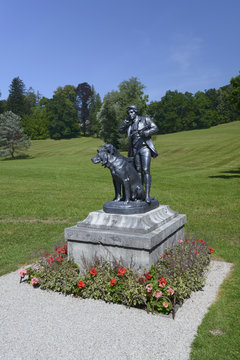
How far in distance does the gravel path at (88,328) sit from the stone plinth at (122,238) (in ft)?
3.09

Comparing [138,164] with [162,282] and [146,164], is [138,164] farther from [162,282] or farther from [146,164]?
[162,282]

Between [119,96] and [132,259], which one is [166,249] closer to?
[132,259]

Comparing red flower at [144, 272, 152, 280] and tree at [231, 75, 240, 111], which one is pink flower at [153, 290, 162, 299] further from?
tree at [231, 75, 240, 111]

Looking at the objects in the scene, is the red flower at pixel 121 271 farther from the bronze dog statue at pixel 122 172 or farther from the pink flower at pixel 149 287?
the bronze dog statue at pixel 122 172

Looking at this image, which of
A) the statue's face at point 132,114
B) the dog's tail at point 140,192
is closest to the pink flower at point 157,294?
the dog's tail at point 140,192

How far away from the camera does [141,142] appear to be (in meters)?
7.23

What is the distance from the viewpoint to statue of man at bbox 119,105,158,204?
718 centimetres

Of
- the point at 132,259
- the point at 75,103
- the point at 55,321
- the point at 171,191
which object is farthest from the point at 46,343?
the point at 75,103

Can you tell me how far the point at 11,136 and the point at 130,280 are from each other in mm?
50086

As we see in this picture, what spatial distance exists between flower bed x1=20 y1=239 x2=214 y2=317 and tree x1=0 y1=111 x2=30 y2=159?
47753mm

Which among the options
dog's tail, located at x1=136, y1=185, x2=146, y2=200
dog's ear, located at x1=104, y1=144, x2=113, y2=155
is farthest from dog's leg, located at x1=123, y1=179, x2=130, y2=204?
dog's ear, located at x1=104, y1=144, x2=113, y2=155

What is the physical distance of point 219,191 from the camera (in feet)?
61.2

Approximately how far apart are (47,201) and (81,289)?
35.7 feet

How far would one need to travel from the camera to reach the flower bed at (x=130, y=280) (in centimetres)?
549
